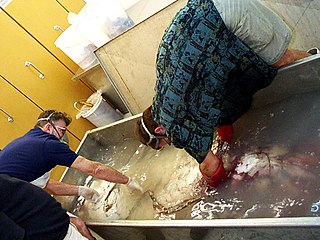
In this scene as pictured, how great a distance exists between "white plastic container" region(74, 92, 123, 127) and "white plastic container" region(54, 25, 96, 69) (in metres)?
0.37

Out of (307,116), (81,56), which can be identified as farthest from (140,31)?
(307,116)

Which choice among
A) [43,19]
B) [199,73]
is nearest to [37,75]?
[43,19]

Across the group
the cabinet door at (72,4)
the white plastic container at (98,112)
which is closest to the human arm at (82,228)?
the white plastic container at (98,112)

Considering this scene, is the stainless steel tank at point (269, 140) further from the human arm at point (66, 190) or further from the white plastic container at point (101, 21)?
the white plastic container at point (101, 21)

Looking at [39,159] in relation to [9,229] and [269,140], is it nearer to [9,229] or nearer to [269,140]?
[9,229]

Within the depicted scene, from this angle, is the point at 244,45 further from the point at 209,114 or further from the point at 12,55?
the point at 12,55

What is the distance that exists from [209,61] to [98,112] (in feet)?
7.07

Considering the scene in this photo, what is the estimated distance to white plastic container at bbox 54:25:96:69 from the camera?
370cm

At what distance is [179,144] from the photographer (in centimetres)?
197

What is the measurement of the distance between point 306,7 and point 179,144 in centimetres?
116

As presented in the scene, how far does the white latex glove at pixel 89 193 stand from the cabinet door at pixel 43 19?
5.46ft

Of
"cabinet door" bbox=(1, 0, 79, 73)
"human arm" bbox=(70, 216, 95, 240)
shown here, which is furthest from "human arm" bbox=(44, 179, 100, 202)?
"cabinet door" bbox=(1, 0, 79, 73)

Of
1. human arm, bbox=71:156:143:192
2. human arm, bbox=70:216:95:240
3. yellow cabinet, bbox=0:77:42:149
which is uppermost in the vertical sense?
yellow cabinet, bbox=0:77:42:149

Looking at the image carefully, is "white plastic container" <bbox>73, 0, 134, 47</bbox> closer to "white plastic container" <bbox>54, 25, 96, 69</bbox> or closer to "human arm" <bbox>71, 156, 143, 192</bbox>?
"white plastic container" <bbox>54, 25, 96, 69</bbox>
